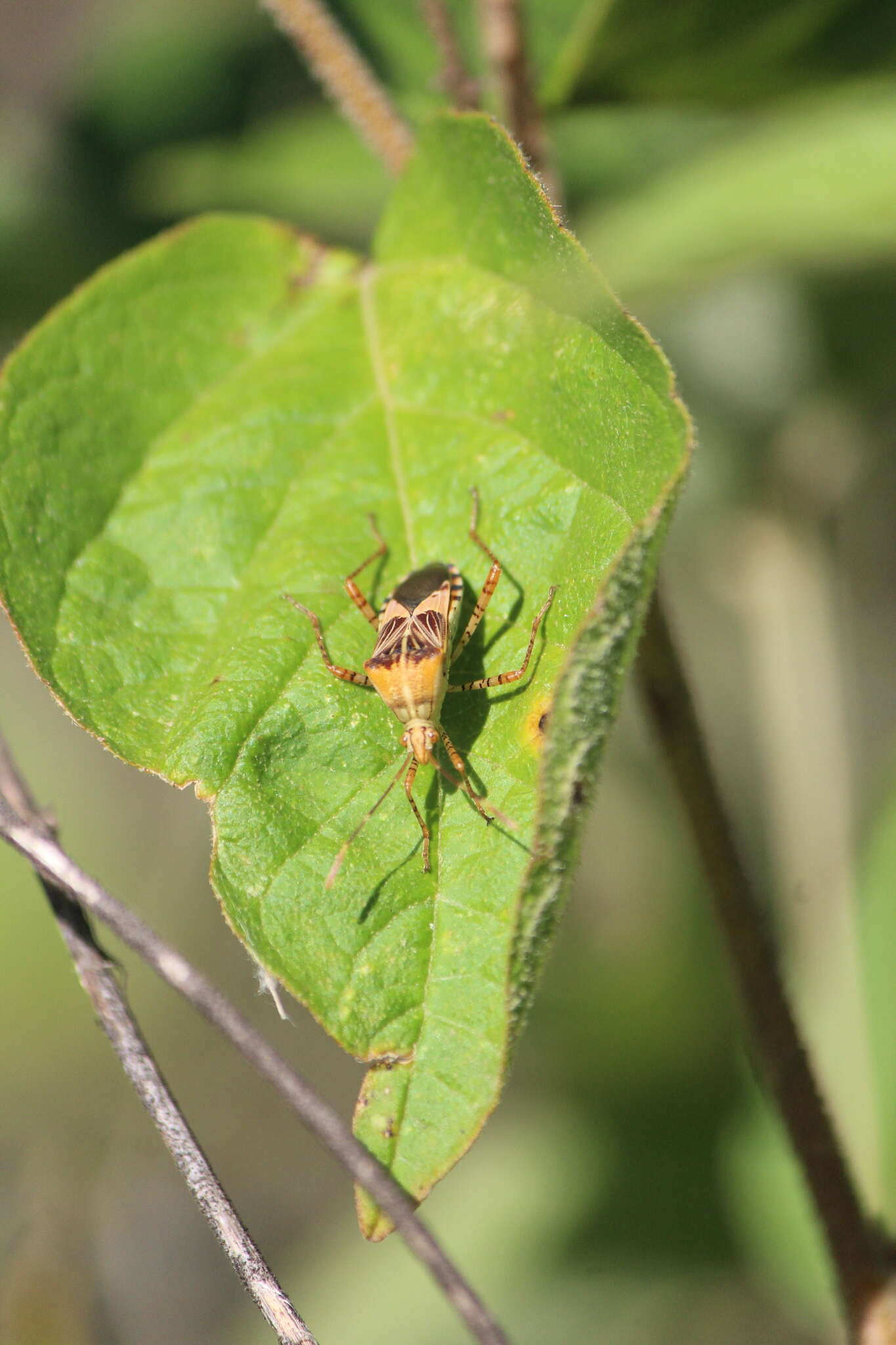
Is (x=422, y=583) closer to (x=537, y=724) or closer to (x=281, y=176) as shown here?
(x=537, y=724)

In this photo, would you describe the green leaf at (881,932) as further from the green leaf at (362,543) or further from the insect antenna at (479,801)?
the insect antenna at (479,801)

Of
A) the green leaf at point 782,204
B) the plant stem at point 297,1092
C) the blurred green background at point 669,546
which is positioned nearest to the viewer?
the plant stem at point 297,1092

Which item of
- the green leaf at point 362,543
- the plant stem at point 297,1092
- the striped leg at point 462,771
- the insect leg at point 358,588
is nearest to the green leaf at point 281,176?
the green leaf at point 362,543

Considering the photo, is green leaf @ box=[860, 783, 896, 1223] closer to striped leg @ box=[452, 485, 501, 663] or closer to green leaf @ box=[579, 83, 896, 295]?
green leaf @ box=[579, 83, 896, 295]

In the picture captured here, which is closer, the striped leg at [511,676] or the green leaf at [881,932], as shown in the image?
the striped leg at [511,676]

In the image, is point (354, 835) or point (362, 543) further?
point (362, 543)

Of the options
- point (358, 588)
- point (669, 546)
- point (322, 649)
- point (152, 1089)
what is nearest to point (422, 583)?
point (358, 588)

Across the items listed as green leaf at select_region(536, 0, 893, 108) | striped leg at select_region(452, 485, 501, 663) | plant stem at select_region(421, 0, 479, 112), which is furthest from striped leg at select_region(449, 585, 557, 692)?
green leaf at select_region(536, 0, 893, 108)
